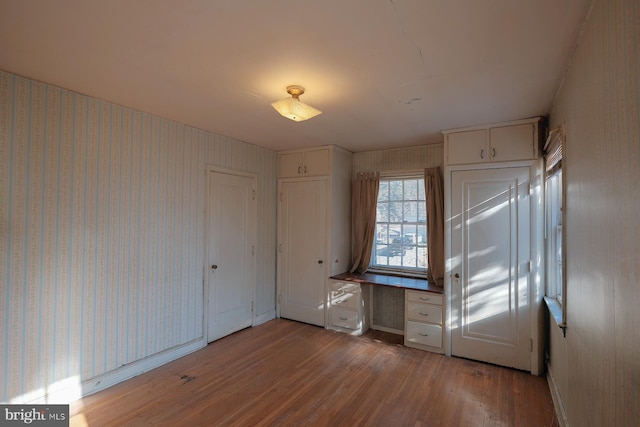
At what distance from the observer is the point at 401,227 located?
442 centimetres

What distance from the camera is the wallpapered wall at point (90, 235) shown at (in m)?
2.30

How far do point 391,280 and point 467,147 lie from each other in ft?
6.02

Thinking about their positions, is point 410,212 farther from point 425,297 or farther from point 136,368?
point 136,368

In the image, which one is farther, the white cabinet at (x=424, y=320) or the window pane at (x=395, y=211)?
the window pane at (x=395, y=211)

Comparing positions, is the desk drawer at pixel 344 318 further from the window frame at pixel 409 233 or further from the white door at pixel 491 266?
the white door at pixel 491 266

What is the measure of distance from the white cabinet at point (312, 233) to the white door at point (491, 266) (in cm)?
158

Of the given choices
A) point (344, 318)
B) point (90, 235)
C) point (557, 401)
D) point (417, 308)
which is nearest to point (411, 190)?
point (417, 308)

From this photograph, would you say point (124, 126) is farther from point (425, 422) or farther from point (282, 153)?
point (425, 422)

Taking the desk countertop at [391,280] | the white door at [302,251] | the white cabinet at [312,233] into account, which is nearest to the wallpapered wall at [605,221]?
the desk countertop at [391,280]

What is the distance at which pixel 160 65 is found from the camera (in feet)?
6.98

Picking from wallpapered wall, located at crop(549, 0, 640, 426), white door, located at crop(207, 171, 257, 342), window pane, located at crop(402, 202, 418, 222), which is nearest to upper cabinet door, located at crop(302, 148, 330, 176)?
white door, located at crop(207, 171, 257, 342)

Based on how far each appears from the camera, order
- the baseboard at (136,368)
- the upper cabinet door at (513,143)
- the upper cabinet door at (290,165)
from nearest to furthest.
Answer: the baseboard at (136,368), the upper cabinet door at (513,143), the upper cabinet door at (290,165)

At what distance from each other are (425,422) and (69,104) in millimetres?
3782

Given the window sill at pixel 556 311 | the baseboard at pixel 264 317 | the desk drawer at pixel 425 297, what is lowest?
the baseboard at pixel 264 317
